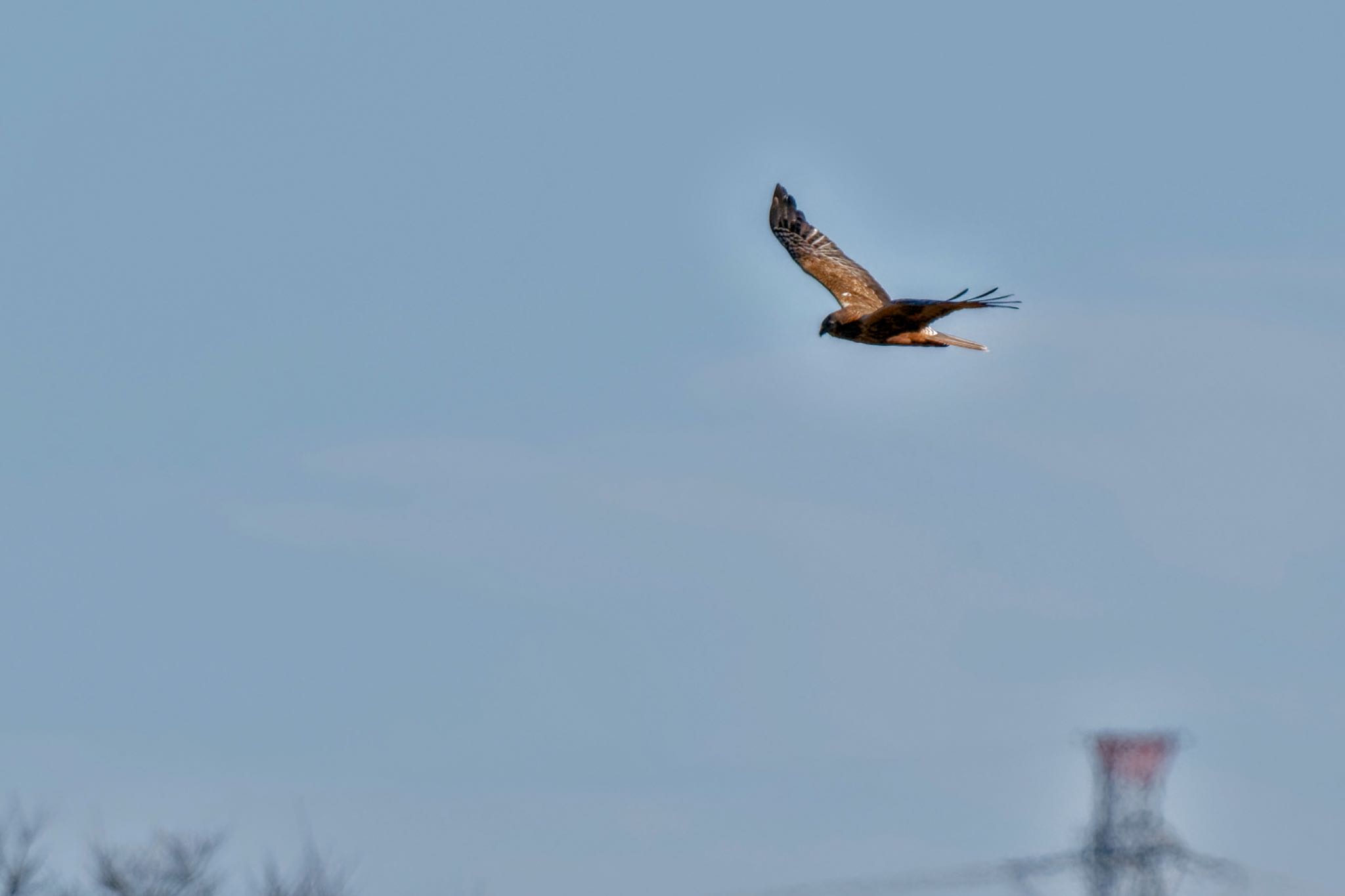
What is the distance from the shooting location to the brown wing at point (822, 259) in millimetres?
51875

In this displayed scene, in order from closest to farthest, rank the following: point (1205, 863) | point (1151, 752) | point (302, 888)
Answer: point (1205, 863) → point (1151, 752) → point (302, 888)

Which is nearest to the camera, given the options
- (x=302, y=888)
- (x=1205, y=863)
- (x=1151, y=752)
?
(x=1205, y=863)

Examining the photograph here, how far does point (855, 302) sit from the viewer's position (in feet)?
169

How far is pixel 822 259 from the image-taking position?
54.2 m

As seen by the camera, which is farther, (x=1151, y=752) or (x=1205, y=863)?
(x=1151, y=752)

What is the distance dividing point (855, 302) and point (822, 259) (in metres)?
2.70

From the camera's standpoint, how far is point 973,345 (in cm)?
4909

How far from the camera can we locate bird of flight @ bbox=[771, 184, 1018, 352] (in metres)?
48.4

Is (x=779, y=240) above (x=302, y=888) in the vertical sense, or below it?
above

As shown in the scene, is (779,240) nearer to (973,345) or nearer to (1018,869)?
(973,345)

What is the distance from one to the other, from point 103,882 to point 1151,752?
56.3ft

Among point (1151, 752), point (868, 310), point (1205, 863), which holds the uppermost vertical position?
point (868, 310)

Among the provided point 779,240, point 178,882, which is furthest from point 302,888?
point 779,240

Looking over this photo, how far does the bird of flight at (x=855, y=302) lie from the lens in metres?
48.4
